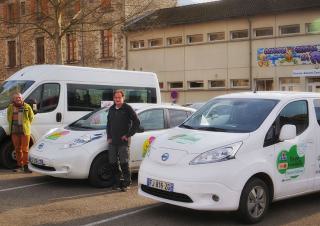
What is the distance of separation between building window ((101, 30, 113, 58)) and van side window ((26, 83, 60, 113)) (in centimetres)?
2487

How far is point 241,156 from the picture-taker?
656cm

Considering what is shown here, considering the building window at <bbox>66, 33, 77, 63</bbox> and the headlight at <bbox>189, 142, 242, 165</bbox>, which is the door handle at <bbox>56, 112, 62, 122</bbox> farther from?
the building window at <bbox>66, 33, 77, 63</bbox>

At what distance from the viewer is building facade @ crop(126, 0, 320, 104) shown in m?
29.1

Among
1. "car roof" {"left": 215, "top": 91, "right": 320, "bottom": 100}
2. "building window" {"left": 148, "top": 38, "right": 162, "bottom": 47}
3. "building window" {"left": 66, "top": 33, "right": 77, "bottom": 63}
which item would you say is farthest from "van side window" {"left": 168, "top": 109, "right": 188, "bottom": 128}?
"building window" {"left": 66, "top": 33, "right": 77, "bottom": 63}

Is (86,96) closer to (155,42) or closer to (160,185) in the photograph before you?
(160,185)

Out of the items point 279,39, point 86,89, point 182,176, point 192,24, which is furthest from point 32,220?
point 192,24

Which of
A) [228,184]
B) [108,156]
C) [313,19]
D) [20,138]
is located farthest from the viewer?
[313,19]

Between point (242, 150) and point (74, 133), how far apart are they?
12.8 feet

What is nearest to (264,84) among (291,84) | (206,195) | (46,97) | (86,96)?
(291,84)

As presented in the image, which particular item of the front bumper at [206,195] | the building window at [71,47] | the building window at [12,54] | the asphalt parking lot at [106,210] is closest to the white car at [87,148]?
the asphalt parking lot at [106,210]

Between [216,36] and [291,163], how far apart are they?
25979 mm

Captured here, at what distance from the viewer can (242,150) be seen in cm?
661

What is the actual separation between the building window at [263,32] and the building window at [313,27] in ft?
7.22

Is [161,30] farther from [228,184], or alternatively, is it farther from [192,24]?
[228,184]
